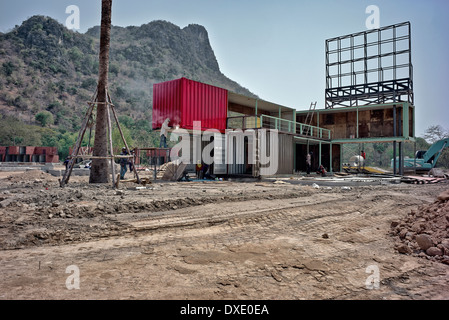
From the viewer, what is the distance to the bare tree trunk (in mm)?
12516

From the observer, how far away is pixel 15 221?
5.60 metres

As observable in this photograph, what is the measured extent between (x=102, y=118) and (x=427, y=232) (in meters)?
12.3

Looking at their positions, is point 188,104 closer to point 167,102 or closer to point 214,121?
point 167,102

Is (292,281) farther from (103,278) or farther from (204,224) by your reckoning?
(204,224)

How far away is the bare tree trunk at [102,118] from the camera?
41.1ft

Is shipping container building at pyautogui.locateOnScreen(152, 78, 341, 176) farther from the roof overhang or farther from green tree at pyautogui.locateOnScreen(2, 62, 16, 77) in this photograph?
green tree at pyautogui.locateOnScreen(2, 62, 16, 77)

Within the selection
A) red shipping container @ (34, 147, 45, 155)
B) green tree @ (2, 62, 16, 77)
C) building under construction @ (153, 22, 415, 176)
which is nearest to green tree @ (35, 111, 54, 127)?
green tree @ (2, 62, 16, 77)

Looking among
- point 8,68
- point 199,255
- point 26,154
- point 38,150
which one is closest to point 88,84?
point 8,68

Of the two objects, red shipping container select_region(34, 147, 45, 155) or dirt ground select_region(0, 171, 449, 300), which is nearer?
dirt ground select_region(0, 171, 449, 300)

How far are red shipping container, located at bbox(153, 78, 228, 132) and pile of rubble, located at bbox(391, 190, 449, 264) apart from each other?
14.4m

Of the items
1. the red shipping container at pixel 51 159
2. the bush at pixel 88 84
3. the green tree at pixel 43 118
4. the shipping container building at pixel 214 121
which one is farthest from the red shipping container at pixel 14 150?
the bush at pixel 88 84

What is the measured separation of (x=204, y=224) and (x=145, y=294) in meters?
3.25

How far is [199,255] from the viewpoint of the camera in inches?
171

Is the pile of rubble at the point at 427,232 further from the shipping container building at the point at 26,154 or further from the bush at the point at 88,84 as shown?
the bush at the point at 88,84
